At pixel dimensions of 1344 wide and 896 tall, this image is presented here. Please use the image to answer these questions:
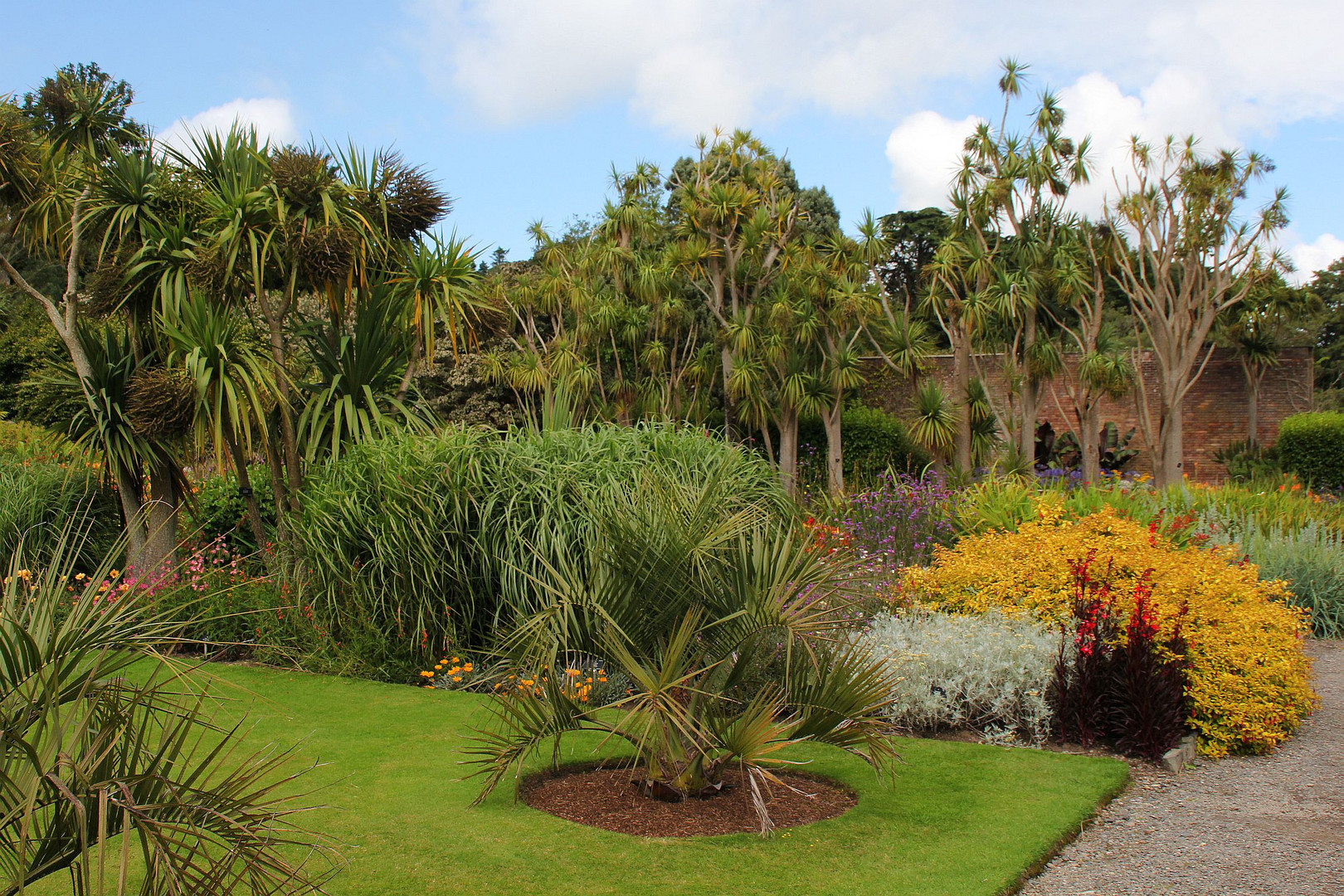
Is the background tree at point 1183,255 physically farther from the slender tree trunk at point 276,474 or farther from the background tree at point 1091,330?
the slender tree trunk at point 276,474

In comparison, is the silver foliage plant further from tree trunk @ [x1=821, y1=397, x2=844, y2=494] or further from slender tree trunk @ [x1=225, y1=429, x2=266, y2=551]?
tree trunk @ [x1=821, y1=397, x2=844, y2=494]

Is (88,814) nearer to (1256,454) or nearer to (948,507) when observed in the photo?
(948,507)

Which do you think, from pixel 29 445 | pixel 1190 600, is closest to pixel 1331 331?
pixel 1190 600

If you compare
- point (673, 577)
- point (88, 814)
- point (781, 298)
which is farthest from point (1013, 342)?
point (88, 814)

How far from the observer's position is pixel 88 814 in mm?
2236

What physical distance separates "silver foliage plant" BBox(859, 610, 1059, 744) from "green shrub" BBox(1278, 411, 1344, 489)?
17.3 m

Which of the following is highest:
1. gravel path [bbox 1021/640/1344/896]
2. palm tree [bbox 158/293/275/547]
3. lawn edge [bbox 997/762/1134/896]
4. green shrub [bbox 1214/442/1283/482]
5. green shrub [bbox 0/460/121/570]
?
palm tree [bbox 158/293/275/547]

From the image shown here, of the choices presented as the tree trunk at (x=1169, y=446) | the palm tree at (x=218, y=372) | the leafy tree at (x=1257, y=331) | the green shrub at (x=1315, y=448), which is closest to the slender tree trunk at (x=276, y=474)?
the palm tree at (x=218, y=372)

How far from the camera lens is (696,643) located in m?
4.46

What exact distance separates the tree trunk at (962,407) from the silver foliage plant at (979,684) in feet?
41.3

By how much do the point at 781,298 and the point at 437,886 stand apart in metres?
16.5

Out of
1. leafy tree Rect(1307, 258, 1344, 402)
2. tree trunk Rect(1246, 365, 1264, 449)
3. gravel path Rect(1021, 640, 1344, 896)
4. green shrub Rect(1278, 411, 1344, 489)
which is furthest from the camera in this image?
leafy tree Rect(1307, 258, 1344, 402)

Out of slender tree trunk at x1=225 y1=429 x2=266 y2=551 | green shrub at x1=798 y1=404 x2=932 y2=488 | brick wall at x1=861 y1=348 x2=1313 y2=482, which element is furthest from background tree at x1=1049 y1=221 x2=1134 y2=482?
slender tree trunk at x1=225 y1=429 x2=266 y2=551

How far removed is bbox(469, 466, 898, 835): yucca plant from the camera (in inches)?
162
